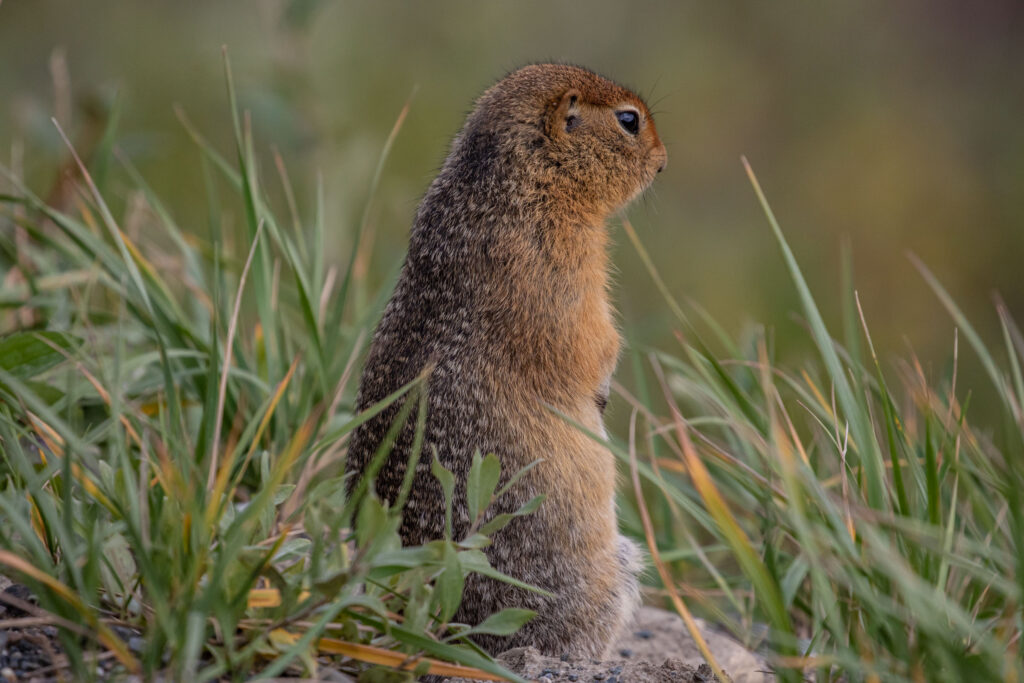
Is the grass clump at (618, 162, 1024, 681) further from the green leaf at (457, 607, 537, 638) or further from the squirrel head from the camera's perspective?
the squirrel head

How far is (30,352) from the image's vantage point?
3525 millimetres

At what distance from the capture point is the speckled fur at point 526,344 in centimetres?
351

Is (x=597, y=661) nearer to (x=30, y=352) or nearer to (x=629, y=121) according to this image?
(x=30, y=352)

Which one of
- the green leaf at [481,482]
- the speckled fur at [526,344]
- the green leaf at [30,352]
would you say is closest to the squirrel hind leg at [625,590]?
the speckled fur at [526,344]

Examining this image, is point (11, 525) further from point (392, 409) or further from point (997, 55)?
point (997, 55)

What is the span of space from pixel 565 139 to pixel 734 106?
25.0ft

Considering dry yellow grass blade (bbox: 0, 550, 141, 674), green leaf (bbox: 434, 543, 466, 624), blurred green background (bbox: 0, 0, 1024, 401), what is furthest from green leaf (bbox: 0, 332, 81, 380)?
blurred green background (bbox: 0, 0, 1024, 401)

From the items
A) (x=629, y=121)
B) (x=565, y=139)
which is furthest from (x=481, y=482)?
(x=629, y=121)

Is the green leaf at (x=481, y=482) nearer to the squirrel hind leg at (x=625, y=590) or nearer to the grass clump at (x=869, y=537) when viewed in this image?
the grass clump at (x=869, y=537)

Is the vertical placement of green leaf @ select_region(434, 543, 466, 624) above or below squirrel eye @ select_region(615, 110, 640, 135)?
below

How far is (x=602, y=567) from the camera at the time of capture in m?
3.66

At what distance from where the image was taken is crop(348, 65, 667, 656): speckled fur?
3508mm

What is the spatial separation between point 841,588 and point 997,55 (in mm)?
11265

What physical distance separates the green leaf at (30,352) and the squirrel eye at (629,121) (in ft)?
7.96
